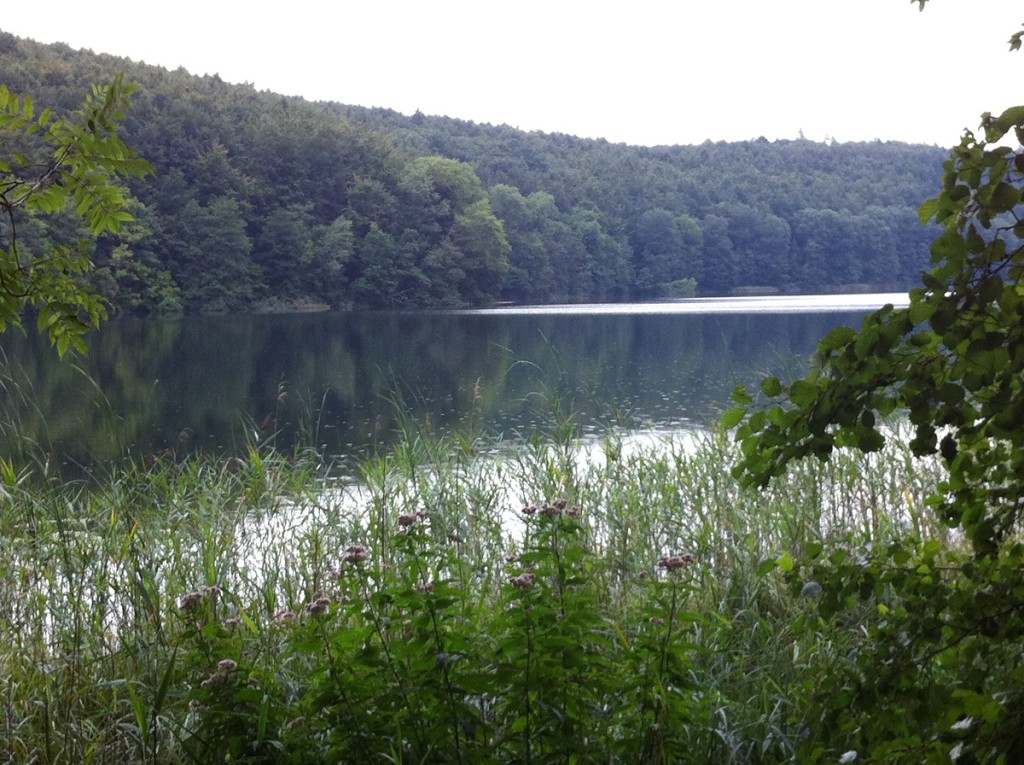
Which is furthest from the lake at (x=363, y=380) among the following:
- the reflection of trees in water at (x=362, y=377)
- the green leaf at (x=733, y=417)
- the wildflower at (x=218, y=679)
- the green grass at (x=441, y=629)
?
the green leaf at (x=733, y=417)

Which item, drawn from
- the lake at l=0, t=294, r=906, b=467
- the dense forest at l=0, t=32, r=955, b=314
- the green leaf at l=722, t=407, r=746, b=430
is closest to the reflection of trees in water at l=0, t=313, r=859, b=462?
the lake at l=0, t=294, r=906, b=467

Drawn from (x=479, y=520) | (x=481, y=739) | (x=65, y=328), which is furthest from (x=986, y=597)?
(x=479, y=520)

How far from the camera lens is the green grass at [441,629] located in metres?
2.34

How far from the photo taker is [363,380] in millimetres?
19312

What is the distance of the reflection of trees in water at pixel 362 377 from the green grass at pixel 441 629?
2.62 feet

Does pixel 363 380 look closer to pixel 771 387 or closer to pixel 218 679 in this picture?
pixel 218 679

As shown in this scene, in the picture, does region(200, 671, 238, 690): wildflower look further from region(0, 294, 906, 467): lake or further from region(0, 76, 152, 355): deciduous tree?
region(0, 294, 906, 467): lake

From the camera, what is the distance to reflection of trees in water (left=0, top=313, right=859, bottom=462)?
488 inches

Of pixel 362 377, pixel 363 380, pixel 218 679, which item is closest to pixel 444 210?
pixel 362 377

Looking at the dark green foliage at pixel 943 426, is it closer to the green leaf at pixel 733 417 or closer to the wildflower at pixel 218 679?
the green leaf at pixel 733 417

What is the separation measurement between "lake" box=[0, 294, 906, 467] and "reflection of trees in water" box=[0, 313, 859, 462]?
2.1 inches

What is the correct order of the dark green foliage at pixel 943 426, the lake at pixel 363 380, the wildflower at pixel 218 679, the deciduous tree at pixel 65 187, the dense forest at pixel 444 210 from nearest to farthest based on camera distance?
the dark green foliage at pixel 943 426 < the deciduous tree at pixel 65 187 < the wildflower at pixel 218 679 < the lake at pixel 363 380 < the dense forest at pixel 444 210

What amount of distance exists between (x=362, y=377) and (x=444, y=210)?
148 ft

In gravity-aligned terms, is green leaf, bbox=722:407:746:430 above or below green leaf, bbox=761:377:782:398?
below
